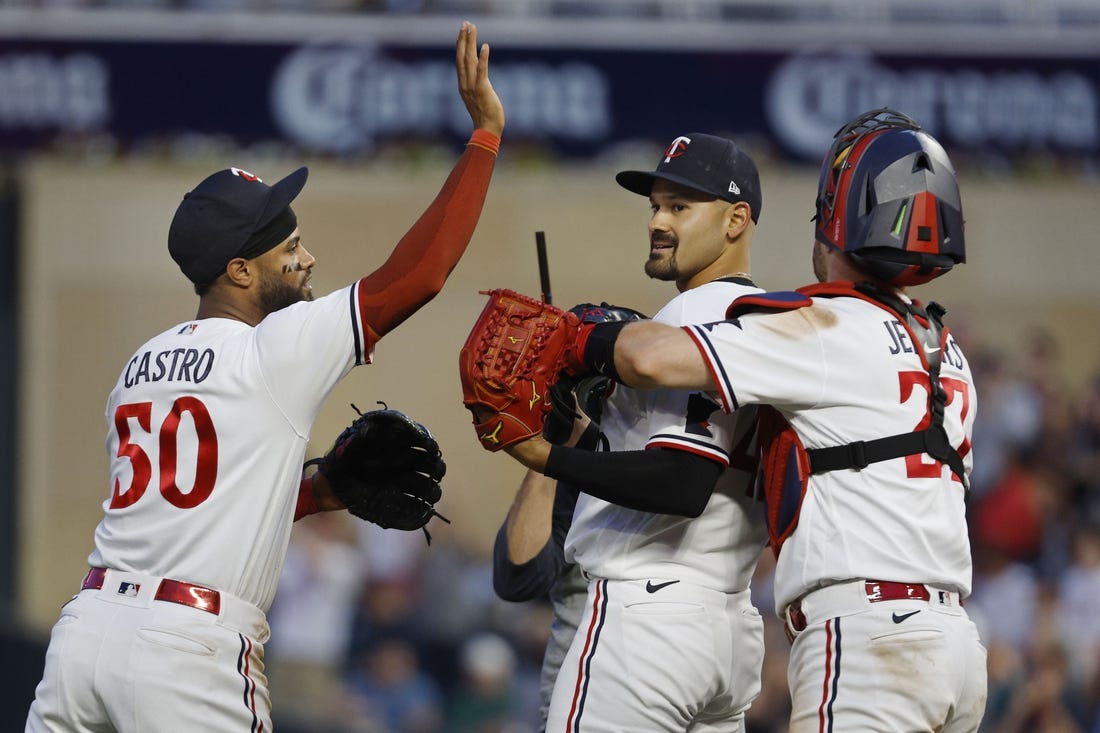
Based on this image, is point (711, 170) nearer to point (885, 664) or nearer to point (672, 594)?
point (672, 594)

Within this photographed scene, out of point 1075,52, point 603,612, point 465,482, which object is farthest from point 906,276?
point 1075,52

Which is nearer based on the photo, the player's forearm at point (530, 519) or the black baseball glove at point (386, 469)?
the black baseball glove at point (386, 469)

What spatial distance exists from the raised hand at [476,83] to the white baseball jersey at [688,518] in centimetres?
77

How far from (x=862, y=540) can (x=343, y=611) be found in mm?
7538

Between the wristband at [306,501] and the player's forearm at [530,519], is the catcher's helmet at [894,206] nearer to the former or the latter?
the player's forearm at [530,519]

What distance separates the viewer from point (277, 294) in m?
4.74

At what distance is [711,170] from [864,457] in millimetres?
1081

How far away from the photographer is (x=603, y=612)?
4312mm

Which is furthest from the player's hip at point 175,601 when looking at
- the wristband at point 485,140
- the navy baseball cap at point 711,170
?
the navy baseball cap at point 711,170

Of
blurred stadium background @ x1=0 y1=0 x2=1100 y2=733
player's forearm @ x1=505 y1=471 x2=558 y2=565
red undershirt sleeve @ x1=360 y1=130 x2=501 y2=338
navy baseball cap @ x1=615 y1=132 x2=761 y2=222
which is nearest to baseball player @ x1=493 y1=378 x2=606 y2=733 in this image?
player's forearm @ x1=505 y1=471 x2=558 y2=565

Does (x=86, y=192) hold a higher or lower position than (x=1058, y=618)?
higher

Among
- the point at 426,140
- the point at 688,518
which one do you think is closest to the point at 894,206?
the point at 688,518

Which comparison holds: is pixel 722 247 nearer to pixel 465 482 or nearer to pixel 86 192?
pixel 465 482

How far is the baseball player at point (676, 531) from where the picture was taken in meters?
4.19
